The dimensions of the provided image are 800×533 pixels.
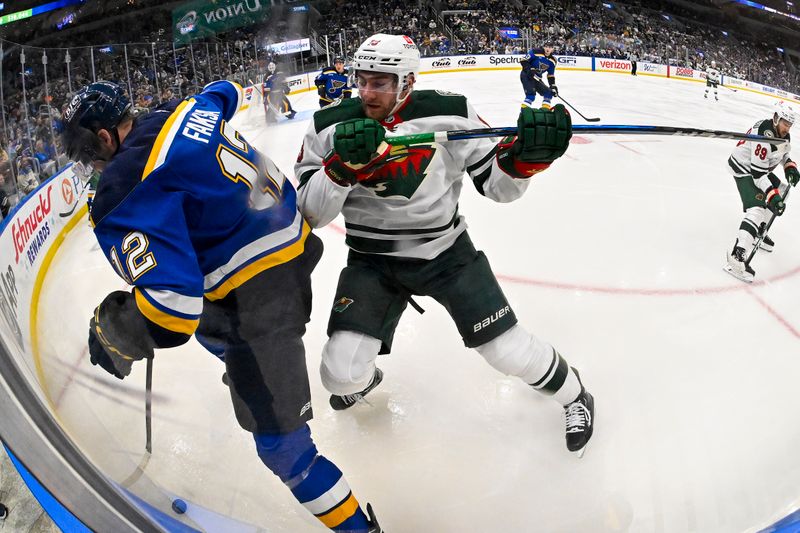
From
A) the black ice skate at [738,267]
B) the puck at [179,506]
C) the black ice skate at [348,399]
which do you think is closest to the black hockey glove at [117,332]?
the puck at [179,506]

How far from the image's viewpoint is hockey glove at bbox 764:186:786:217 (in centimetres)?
124

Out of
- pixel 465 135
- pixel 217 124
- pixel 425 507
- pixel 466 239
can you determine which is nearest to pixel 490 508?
pixel 425 507

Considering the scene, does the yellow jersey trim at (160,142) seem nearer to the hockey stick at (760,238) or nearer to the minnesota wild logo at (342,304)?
the minnesota wild logo at (342,304)

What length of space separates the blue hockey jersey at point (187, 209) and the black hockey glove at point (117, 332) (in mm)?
18

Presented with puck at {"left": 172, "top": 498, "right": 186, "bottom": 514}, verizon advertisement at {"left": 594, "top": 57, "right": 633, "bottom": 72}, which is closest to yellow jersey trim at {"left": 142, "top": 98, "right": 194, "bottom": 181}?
puck at {"left": 172, "top": 498, "right": 186, "bottom": 514}

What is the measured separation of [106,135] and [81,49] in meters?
0.10

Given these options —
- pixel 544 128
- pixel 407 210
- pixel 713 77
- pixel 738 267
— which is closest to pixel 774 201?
pixel 738 267

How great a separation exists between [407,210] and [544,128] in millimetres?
353

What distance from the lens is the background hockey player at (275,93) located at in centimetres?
69

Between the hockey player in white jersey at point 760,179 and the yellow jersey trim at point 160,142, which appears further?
the hockey player in white jersey at point 760,179

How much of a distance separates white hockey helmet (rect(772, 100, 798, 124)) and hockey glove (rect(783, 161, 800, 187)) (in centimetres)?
14

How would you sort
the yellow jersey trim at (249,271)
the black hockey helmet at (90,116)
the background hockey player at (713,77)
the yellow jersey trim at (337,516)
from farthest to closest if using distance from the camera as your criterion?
the background hockey player at (713,77)
the yellow jersey trim at (337,516)
the yellow jersey trim at (249,271)
the black hockey helmet at (90,116)

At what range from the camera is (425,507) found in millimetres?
1065

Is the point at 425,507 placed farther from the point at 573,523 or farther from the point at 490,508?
the point at 573,523
